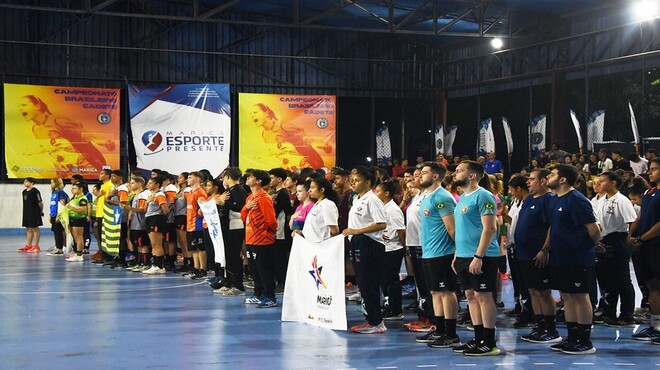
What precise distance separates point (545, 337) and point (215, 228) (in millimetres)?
5754

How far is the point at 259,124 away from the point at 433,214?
58.1ft

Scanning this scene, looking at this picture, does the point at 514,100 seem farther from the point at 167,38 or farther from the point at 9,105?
the point at 9,105

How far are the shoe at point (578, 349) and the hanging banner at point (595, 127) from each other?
1412 centimetres

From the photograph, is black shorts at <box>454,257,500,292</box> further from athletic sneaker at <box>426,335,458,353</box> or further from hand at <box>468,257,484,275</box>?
athletic sneaker at <box>426,335,458,353</box>

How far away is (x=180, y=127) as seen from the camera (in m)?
25.6

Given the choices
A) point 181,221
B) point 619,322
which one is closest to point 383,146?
point 181,221

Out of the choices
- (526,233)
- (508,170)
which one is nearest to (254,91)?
(508,170)

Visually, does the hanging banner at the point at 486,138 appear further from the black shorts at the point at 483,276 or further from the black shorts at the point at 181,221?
the black shorts at the point at 483,276

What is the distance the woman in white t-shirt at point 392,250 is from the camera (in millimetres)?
10664

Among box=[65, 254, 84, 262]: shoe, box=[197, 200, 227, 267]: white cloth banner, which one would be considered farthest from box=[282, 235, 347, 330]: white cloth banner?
box=[65, 254, 84, 262]: shoe

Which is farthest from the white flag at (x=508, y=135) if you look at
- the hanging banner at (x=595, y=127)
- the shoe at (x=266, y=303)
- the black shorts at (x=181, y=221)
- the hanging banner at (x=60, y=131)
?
the shoe at (x=266, y=303)

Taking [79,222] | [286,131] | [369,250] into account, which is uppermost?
[286,131]

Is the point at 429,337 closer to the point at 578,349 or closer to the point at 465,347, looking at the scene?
the point at 465,347

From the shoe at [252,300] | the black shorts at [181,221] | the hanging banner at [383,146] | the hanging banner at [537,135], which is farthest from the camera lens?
the hanging banner at [383,146]
